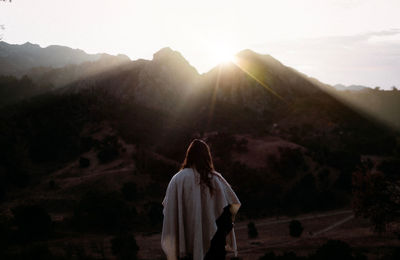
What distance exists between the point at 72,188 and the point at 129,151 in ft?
27.4

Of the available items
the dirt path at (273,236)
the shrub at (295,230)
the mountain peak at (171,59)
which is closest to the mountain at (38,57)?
the mountain peak at (171,59)

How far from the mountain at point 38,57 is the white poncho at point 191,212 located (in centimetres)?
10664

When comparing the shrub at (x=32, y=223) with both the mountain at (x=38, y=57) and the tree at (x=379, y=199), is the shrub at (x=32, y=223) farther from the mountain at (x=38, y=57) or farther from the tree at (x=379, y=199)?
the mountain at (x=38, y=57)

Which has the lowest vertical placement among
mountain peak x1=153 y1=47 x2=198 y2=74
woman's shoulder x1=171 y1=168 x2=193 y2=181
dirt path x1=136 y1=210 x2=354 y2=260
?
Answer: dirt path x1=136 y1=210 x2=354 y2=260

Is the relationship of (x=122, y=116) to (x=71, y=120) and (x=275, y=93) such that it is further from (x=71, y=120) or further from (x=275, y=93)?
(x=275, y=93)

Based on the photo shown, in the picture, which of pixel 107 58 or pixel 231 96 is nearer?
pixel 231 96

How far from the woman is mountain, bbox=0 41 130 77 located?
106650 millimetres

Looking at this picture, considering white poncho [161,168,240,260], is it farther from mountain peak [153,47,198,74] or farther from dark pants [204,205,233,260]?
mountain peak [153,47,198,74]

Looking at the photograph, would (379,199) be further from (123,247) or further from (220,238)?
(220,238)

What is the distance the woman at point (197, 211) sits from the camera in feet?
12.5

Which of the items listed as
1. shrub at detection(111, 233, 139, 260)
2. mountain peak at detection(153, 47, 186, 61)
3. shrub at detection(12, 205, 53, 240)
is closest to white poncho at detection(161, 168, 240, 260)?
shrub at detection(111, 233, 139, 260)

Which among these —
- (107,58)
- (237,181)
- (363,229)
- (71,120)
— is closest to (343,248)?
(363,229)

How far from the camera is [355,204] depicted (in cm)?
1404

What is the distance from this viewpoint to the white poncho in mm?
3814
